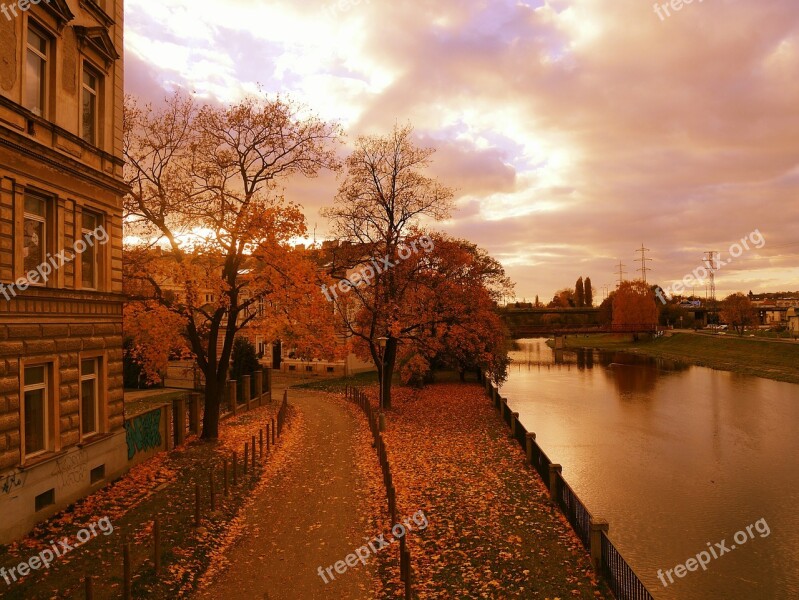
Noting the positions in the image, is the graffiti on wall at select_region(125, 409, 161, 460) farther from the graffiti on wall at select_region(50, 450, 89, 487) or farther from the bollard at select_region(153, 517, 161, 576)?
the bollard at select_region(153, 517, 161, 576)

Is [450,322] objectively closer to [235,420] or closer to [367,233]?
[367,233]

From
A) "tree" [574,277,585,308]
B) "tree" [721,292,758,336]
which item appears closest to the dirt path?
"tree" [721,292,758,336]

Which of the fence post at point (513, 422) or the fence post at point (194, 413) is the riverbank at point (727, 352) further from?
the fence post at point (194, 413)

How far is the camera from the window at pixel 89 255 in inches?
577

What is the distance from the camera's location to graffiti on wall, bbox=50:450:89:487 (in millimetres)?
12906

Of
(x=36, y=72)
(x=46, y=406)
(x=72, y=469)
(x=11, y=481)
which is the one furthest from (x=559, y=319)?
(x=11, y=481)

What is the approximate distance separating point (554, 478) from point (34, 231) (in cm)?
1494

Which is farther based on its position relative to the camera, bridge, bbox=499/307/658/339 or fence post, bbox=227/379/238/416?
bridge, bbox=499/307/658/339

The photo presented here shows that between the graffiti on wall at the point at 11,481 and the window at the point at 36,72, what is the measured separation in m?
8.15

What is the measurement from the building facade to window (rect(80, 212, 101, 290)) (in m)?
0.03

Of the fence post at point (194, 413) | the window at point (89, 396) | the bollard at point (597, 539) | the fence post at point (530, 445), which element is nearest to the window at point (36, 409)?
the window at point (89, 396)

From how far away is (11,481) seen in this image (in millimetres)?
11211

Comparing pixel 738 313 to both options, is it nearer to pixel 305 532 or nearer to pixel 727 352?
pixel 727 352

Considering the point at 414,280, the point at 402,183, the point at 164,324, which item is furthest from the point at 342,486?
the point at 402,183
